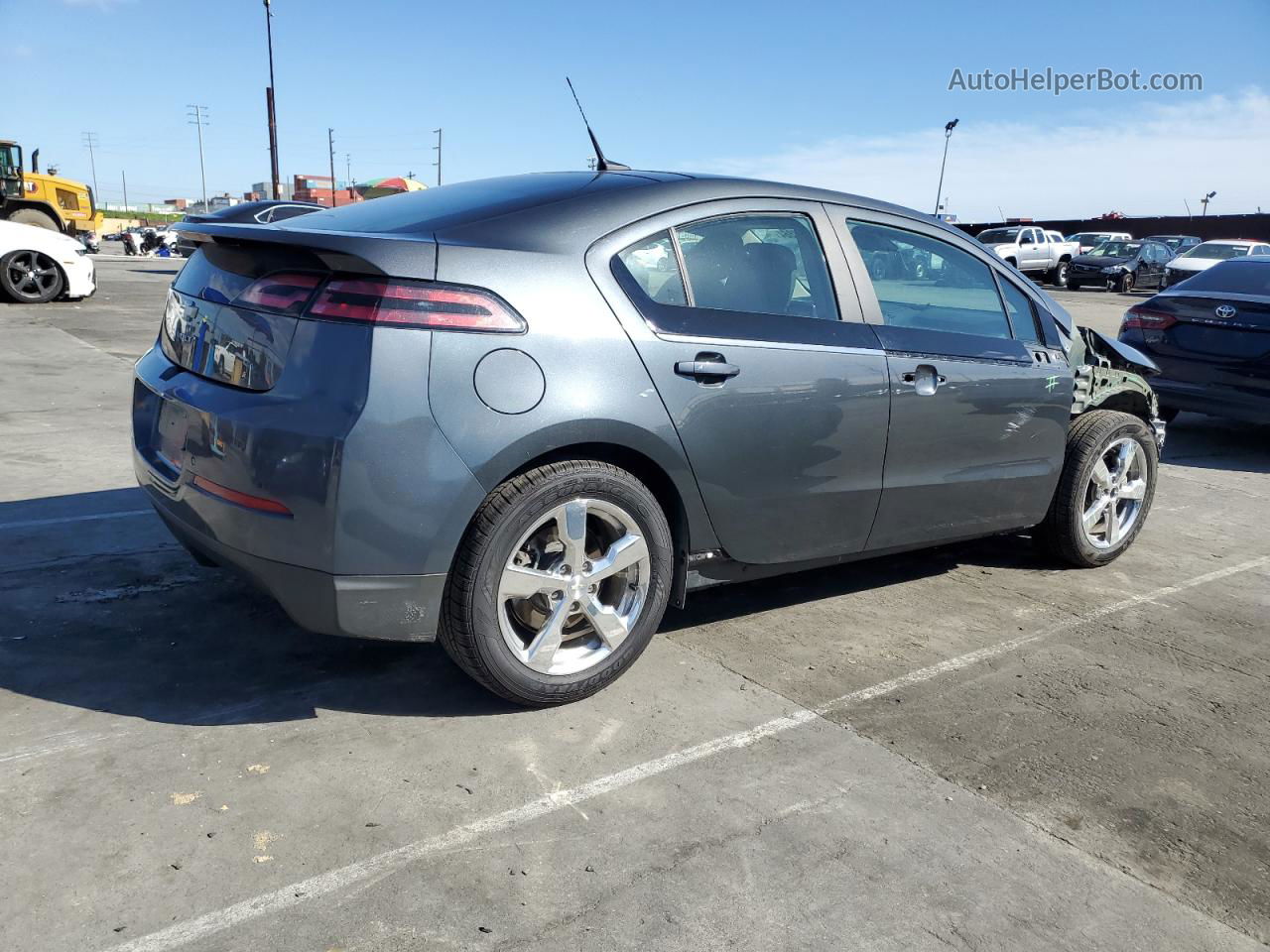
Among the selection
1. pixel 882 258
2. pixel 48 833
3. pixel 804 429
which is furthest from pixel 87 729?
pixel 882 258

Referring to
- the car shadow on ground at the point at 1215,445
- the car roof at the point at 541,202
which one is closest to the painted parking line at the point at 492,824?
the car roof at the point at 541,202

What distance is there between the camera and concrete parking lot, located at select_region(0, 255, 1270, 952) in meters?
2.28

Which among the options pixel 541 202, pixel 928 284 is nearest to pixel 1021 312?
pixel 928 284

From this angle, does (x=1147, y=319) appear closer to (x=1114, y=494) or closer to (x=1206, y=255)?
(x=1114, y=494)

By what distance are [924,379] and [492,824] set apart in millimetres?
2266

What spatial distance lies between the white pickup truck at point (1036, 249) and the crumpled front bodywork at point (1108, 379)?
31452 mm

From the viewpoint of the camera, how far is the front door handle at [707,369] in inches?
127

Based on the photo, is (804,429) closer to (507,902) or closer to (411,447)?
(411,447)

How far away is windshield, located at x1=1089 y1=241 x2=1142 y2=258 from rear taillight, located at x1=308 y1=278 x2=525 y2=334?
36122 millimetres

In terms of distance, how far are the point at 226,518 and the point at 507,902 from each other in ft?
4.31

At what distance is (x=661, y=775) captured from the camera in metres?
2.86

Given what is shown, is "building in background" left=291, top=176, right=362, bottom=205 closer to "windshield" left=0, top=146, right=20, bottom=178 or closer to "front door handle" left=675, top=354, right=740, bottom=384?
"windshield" left=0, top=146, right=20, bottom=178

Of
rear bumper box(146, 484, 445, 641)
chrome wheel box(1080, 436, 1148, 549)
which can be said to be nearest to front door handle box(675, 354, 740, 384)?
rear bumper box(146, 484, 445, 641)

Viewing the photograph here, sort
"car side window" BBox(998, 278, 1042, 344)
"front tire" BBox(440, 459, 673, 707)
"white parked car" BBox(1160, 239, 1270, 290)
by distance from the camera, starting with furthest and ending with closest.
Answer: "white parked car" BBox(1160, 239, 1270, 290), "car side window" BBox(998, 278, 1042, 344), "front tire" BBox(440, 459, 673, 707)
